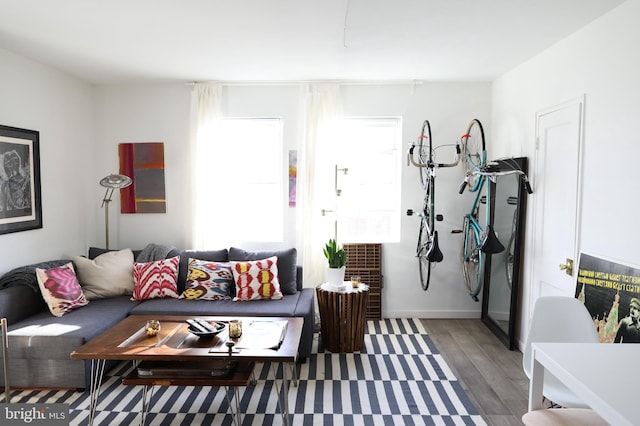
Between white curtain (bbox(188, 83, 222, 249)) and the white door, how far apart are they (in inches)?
126

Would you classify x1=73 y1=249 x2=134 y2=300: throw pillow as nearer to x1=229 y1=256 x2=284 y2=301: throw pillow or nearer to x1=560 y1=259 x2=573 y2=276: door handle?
x1=229 y1=256 x2=284 y2=301: throw pillow

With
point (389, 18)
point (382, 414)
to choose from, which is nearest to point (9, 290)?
point (382, 414)

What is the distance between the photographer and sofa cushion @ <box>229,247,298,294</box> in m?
3.92

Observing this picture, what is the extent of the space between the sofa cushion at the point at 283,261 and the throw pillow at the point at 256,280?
9 cm

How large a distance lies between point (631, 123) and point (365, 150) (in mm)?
2589

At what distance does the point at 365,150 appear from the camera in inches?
181

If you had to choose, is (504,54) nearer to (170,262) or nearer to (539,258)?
(539,258)

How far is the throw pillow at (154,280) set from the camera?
3.73 metres

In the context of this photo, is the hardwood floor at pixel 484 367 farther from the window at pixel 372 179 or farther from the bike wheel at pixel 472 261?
the window at pixel 372 179

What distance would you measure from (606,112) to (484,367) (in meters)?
2.12

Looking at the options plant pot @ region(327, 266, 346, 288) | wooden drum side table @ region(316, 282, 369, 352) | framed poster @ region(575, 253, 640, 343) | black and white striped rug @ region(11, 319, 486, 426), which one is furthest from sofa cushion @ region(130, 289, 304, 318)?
framed poster @ region(575, 253, 640, 343)

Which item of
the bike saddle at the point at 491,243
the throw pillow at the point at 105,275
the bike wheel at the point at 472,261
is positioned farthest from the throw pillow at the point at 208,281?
the bike wheel at the point at 472,261

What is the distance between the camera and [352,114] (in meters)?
4.45

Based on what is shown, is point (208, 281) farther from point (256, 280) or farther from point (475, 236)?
point (475, 236)
